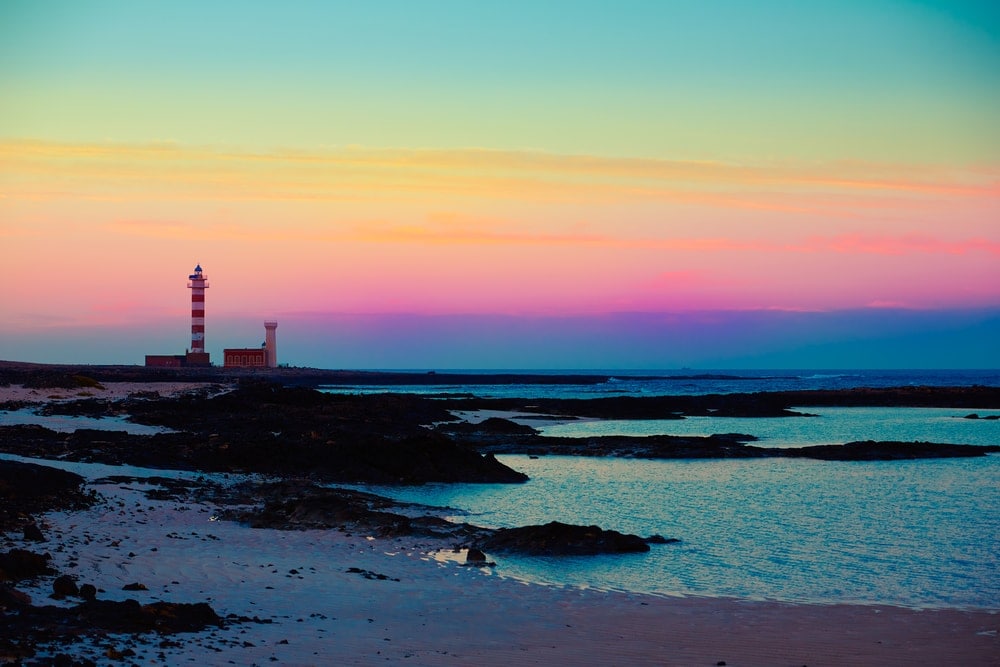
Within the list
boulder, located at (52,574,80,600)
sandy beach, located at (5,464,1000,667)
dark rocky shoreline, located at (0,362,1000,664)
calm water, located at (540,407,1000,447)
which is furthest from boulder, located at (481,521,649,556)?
calm water, located at (540,407,1000,447)

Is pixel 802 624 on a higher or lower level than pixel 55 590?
lower

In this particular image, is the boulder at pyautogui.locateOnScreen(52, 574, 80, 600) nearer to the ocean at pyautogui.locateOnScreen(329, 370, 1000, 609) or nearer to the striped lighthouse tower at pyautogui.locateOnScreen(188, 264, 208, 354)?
the ocean at pyautogui.locateOnScreen(329, 370, 1000, 609)

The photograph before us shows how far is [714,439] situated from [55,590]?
110 feet

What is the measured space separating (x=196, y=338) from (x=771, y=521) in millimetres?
110322

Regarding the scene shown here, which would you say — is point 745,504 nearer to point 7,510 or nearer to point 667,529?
point 667,529

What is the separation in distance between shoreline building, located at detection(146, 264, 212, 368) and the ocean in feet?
284

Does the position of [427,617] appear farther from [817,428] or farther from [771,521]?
[817,428]

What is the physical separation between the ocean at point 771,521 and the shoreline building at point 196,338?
8666 centimetres

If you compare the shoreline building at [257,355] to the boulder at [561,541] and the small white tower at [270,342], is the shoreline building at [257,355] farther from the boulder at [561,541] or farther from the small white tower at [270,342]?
the boulder at [561,541]

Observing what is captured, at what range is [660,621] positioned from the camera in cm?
1184

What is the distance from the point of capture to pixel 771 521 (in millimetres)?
20859

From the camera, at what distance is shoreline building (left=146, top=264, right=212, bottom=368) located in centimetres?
11412

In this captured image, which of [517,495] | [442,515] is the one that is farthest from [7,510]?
[517,495]

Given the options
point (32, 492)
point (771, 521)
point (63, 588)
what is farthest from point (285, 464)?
point (63, 588)
